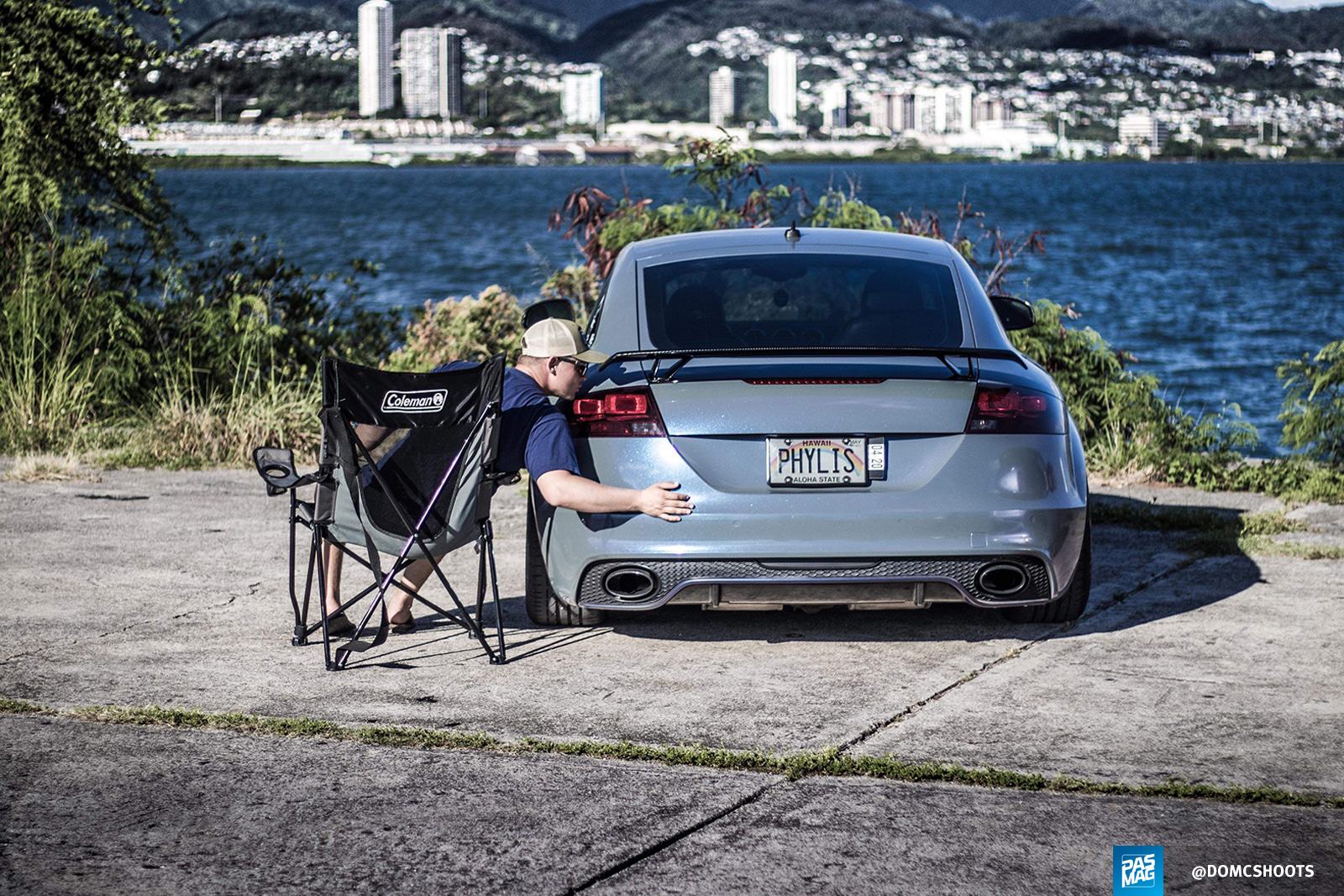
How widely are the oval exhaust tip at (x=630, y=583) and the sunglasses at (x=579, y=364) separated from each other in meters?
0.73

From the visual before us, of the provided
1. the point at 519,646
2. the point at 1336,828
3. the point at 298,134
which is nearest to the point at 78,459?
the point at 519,646

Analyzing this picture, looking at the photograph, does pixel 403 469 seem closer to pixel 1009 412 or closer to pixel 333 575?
pixel 333 575

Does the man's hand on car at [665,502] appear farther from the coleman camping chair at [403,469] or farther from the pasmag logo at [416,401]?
the pasmag logo at [416,401]

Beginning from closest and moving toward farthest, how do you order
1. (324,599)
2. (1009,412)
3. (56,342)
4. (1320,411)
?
(1009,412) → (324,599) → (1320,411) → (56,342)

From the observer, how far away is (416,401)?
17.0 feet

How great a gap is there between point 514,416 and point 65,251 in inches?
292

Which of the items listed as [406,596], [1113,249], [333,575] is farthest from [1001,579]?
[1113,249]

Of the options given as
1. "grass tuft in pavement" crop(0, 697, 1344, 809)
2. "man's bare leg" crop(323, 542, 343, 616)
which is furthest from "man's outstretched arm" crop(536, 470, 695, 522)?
"man's bare leg" crop(323, 542, 343, 616)

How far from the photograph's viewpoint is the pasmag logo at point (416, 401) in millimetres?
5168

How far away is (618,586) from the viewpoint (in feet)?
17.1

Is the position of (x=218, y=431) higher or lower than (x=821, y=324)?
lower
